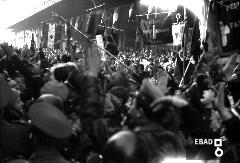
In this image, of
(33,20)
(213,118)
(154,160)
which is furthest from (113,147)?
(33,20)

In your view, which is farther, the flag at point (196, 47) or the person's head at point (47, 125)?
the flag at point (196, 47)

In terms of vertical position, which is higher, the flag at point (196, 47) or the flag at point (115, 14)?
the flag at point (115, 14)

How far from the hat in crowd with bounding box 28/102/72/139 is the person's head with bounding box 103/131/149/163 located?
1.91 feet

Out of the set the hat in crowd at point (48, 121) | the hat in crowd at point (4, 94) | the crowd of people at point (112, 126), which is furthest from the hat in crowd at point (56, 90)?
the hat in crowd at point (48, 121)

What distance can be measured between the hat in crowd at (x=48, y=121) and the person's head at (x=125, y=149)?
581 millimetres

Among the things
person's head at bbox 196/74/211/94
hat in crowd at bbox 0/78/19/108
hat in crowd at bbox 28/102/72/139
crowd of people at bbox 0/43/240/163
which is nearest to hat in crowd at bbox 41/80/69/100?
crowd of people at bbox 0/43/240/163

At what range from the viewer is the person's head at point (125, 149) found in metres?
2.43

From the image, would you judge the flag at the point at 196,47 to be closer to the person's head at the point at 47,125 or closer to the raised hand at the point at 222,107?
the raised hand at the point at 222,107

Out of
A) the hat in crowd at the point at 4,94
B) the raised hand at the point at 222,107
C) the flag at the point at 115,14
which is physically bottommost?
the raised hand at the point at 222,107

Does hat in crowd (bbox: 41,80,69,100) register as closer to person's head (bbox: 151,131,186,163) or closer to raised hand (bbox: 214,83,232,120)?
person's head (bbox: 151,131,186,163)

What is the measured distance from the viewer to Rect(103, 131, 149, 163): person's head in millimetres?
2434

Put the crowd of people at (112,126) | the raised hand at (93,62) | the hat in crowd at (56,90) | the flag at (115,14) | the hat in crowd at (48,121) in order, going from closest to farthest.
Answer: the crowd of people at (112,126) < the hat in crowd at (48,121) < the raised hand at (93,62) < the hat in crowd at (56,90) < the flag at (115,14)

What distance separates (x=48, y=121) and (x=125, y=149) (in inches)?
31.4

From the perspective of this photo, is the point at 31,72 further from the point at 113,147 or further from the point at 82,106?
the point at 113,147
